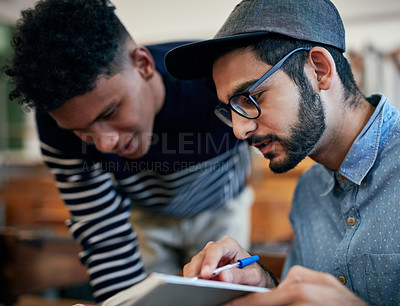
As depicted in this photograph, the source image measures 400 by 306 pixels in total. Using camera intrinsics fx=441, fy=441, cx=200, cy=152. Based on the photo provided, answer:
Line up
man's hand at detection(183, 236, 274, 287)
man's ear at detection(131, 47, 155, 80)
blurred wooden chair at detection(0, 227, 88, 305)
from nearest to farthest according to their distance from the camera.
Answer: man's hand at detection(183, 236, 274, 287) → man's ear at detection(131, 47, 155, 80) → blurred wooden chair at detection(0, 227, 88, 305)

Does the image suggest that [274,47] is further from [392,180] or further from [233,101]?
[392,180]

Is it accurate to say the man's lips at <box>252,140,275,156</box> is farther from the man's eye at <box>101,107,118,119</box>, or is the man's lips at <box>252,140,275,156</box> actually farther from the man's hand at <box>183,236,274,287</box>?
the man's eye at <box>101,107,118,119</box>

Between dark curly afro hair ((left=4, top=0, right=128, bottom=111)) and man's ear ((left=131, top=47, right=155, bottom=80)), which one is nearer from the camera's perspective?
dark curly afro hair ((left=4, top=0, right=128, bottom=111))

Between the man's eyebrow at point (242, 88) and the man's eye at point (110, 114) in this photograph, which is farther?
the man's eye at point (110, 114)

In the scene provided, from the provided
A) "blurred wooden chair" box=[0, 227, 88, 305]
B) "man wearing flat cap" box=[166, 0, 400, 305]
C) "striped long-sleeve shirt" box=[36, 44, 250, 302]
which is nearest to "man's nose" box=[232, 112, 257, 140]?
"man wearing flat cap" box=[166, 0, 400, 305]

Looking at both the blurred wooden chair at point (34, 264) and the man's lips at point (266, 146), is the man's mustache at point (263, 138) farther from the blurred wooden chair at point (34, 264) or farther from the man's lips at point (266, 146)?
the blurred wooden chair at point (34, 264)

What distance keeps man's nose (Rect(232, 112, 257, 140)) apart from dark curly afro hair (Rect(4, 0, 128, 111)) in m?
0.37

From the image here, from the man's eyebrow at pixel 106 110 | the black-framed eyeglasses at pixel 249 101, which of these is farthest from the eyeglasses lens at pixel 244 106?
the man's eyebrow at pixel 106 110

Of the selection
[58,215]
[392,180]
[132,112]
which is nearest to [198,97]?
[132,112]

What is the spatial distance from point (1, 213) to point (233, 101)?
8.08 feet

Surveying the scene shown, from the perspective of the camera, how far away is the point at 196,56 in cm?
107

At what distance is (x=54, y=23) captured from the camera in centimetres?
106

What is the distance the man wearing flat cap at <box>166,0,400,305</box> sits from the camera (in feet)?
2.88

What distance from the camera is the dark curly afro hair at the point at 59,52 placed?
41.4 inches
